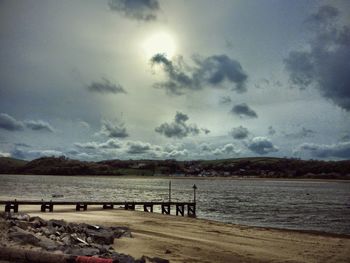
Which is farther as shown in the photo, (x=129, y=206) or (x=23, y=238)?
(x=129, y=206)

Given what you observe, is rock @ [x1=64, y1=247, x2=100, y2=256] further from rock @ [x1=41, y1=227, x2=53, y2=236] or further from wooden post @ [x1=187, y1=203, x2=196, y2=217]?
wooden post @ [x1=187, y1=203, x2=196, y2=217]

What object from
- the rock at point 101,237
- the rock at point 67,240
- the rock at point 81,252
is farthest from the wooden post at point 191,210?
the rock at point 81,252

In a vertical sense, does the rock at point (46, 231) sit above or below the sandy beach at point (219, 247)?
above

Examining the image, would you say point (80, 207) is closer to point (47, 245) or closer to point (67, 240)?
point (67, 240)

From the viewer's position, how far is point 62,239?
1458cm

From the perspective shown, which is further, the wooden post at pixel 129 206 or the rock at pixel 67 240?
the wooden post at pixel 129 206

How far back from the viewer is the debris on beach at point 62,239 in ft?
39.0

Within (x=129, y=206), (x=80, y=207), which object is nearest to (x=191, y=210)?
(x=129, y=206)

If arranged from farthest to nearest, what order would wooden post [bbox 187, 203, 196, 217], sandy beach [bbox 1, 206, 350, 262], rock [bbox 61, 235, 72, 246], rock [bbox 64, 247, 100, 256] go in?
wooden post [bbox 187, 203, 196, 217] < sandy beach [bbox 1, 206, 350, 262] < rock [bbox 61, 235, 72, 246] < rock [bbox 64, 247, 100, 256]

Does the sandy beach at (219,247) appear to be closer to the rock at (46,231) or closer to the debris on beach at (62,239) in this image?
the debris on beach at (62,239)

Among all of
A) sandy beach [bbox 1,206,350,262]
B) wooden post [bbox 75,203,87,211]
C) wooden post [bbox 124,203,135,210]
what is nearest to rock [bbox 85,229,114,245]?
sandy beach [bbox 1,206,350,262]

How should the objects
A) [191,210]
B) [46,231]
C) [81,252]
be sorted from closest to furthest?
[81,252] → [46,231] → [191,210]

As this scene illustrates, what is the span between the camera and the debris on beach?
11.9 meters

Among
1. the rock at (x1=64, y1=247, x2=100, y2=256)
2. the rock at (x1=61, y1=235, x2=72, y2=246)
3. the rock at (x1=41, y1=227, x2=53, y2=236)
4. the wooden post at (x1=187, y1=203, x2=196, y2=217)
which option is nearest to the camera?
the rock at (x1=64, y1=247, x2=100, y2=256)
